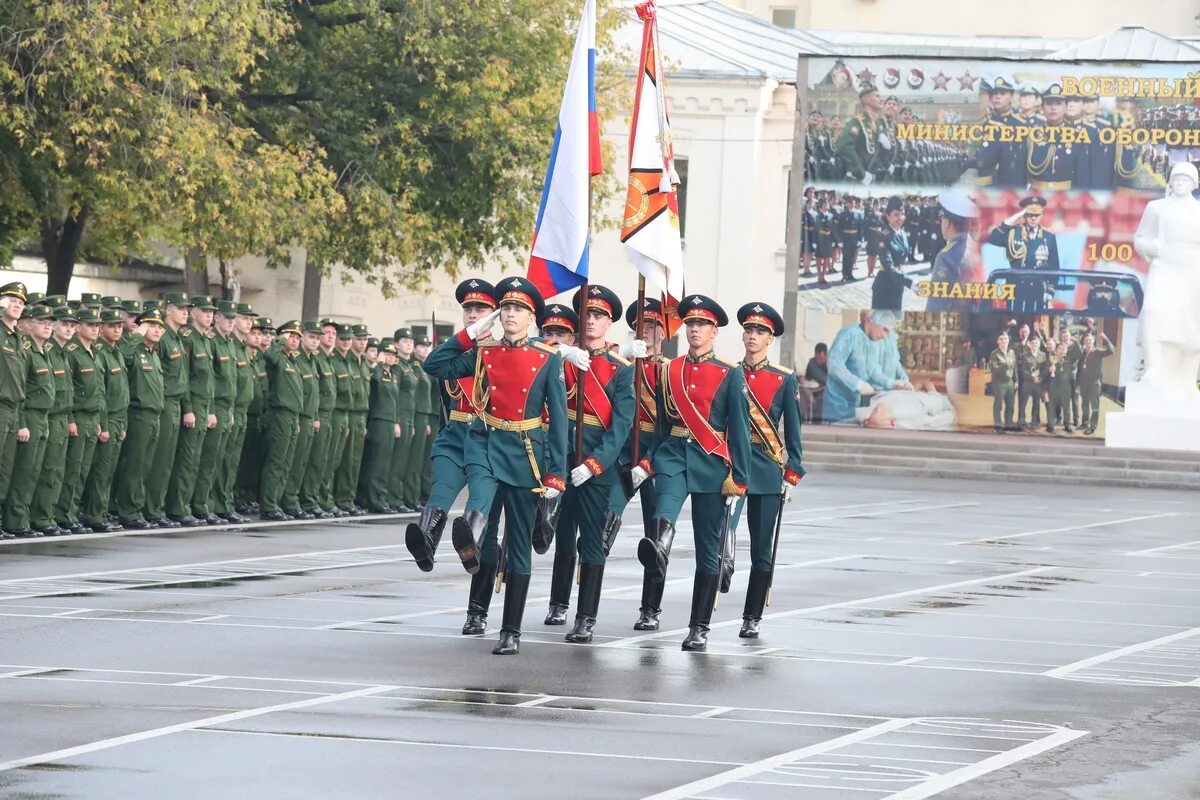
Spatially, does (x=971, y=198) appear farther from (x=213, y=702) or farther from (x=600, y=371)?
(x=213, y=702)

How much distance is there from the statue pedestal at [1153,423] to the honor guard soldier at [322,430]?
68.9 ft

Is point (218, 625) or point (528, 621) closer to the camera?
point (218, 625)

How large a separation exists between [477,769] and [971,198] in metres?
36.9

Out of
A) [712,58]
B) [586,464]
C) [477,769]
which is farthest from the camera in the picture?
[712,58]

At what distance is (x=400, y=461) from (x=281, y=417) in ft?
8.61

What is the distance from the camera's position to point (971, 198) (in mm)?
44500

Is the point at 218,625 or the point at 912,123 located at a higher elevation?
the point at 912,123

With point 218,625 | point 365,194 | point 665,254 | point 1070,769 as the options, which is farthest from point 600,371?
point 365,194

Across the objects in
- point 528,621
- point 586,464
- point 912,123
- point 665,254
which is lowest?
point 528,621

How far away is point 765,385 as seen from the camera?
13836 millimetres

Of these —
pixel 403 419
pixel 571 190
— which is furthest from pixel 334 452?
pixel 571 190

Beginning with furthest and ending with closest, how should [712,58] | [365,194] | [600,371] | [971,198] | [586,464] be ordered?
[712,58], [971,198], [365,194], [600,371], [586,464]

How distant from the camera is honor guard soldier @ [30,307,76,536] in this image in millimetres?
19188

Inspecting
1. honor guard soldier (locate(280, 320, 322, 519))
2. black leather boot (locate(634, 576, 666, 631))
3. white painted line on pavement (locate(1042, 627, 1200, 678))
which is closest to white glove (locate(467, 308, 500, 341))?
black leather boot (locate(634, 576, 666, 631))
